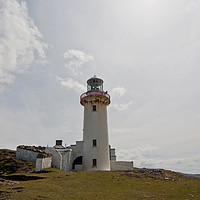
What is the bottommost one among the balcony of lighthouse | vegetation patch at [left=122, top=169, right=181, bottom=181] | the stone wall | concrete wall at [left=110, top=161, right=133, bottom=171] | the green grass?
the green grass

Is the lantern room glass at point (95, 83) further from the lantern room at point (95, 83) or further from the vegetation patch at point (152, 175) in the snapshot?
the vegetation patch at point (152, 175)

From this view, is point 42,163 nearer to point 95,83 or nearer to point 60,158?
point 60,158

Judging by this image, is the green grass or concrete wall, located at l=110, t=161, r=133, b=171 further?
concrete wall, located at l=110, t=161, r=133, b=171

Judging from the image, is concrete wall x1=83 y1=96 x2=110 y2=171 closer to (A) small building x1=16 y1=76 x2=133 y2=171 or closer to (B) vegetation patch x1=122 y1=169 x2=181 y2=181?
(A) small building x1=16 y1=76 x2=133 y2=171

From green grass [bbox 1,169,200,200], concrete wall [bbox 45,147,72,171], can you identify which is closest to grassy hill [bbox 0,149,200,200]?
green grass [bbox 1,169,200,200]

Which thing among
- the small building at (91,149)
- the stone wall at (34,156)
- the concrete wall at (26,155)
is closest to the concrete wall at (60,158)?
the small building at (91,149)

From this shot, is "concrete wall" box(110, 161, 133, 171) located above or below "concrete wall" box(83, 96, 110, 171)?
below

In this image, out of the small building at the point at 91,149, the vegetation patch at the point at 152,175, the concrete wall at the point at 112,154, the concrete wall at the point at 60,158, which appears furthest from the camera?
the concrete wall at the point at 112,154

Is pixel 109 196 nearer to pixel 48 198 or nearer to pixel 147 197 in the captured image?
pixel 147 197

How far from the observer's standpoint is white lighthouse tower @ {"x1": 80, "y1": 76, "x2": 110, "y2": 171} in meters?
27.5

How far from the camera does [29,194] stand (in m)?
12.0

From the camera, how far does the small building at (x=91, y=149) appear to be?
25.6 meters

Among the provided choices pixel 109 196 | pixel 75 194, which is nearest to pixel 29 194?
pixel 75 194

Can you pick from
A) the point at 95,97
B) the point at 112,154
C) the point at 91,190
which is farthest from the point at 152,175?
the point at 95,97
